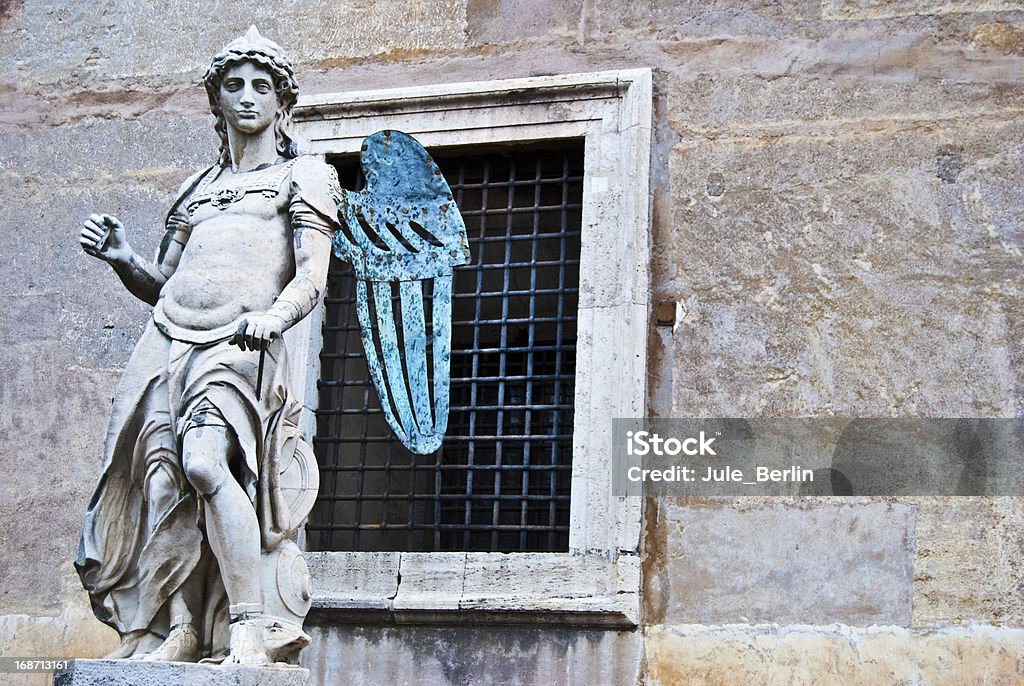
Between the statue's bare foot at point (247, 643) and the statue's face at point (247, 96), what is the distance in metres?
1.66

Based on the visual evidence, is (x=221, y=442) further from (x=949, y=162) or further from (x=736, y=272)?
(x=949, y=162)

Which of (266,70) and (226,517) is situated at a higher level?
(266,70)

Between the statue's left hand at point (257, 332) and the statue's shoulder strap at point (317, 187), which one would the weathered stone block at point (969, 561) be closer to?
the statue's shoulder strap at point (317, 187)

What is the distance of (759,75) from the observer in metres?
6.78

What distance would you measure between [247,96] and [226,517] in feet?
4.70

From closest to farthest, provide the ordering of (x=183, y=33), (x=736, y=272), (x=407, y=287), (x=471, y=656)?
(x=471, y=656), (x=736, y=272), (x=407, y=287), (x=183, y=33)

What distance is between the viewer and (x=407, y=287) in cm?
689

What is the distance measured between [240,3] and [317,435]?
80.3 inches

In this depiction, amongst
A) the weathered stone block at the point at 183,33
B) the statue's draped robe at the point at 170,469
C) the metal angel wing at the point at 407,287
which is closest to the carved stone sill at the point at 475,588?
the metal angel wing at the point at 407,287

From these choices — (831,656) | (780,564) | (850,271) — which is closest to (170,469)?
(780,564)

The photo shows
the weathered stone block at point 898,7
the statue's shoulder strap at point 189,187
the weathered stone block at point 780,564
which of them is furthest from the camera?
the weathered stone block at point 898,7

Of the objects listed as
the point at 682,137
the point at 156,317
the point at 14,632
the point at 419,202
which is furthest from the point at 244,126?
the point at 14,632

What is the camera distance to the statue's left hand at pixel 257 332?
4914 mm

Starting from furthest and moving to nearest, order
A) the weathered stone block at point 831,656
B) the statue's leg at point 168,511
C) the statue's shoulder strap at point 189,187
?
the weathered stone block at point 831,656, the statue's shoulder strap at point 189,187, the statue's leg at point 168,511
